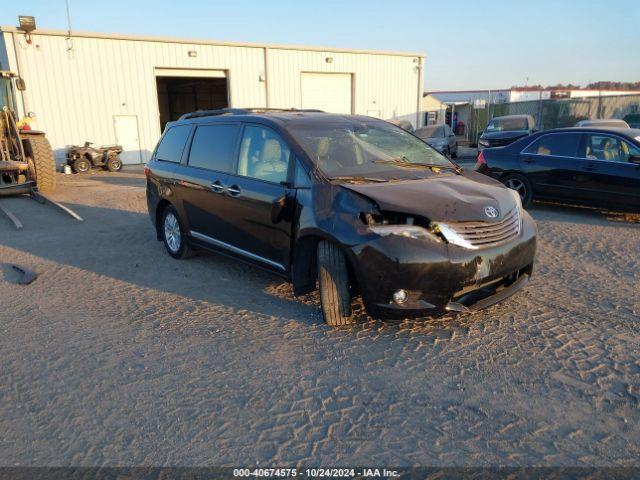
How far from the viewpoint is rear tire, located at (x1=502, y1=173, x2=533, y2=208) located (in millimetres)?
8617

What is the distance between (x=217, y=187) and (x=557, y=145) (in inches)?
242

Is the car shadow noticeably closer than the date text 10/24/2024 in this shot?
No

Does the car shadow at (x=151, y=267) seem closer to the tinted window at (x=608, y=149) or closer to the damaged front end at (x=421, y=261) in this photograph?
the damaged front end at (x=421, y=261)

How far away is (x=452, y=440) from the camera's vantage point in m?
2.60

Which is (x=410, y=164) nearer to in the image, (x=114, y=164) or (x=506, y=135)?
(x=506, y=135)

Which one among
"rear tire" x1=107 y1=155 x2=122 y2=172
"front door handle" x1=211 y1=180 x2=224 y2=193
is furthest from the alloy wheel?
"rear tire" x1=107 y1=155 x2=122 y2=172

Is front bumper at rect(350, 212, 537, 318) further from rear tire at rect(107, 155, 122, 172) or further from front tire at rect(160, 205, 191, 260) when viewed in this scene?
rear tire at rect(107, 155, 122, 172)

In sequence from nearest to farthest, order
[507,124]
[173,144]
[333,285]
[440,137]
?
[333,285]
[173,144]
[507,124]
[440,137]

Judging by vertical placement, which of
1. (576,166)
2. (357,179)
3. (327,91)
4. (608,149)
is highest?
(327,91)

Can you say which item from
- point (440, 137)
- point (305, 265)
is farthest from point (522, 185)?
point (440, 137)

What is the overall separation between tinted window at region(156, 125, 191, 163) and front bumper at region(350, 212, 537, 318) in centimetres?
326

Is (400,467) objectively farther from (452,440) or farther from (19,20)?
(19,20)

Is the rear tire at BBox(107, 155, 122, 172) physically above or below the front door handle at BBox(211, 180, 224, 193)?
below

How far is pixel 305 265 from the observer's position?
13.6 feet
